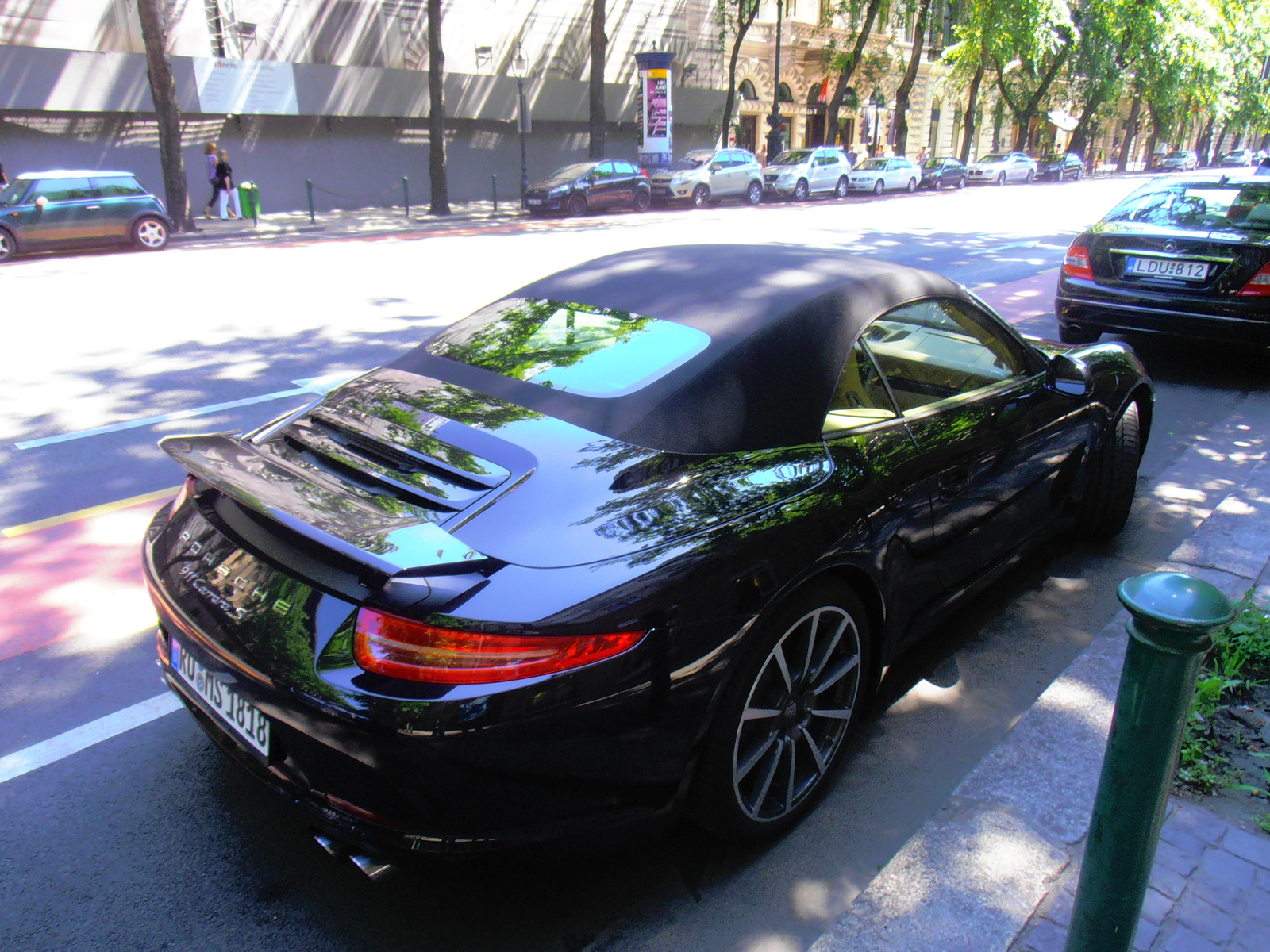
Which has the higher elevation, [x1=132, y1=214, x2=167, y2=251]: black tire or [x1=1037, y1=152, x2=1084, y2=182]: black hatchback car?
[x1=1037, y1=152, x2=1084, y2=182]: black hatchback car

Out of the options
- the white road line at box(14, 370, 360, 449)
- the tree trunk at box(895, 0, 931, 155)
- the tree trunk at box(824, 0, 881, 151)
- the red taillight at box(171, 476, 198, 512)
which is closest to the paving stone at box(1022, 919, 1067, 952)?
the red taillight at box(171, 476, 198, 512)

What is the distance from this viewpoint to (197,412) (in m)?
6.70

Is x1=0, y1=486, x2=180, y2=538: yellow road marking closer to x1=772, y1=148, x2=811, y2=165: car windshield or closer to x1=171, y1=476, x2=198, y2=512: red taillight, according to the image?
x1=171, y1=476, x2=198, y2=512: red taillight

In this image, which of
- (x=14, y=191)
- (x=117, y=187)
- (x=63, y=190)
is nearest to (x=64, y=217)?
(x=63, y=190)

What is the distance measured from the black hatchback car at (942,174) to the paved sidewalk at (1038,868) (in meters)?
37.3

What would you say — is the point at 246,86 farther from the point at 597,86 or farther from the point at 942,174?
the point at 942,174

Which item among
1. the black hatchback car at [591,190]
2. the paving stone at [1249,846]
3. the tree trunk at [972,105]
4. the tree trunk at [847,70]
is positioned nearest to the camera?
the paving stone at [1249,846]

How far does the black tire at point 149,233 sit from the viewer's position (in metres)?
16.0

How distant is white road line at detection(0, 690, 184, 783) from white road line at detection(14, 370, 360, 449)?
8.78ft

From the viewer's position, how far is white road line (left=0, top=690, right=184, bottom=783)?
9.91 feet

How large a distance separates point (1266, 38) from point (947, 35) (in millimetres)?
21841

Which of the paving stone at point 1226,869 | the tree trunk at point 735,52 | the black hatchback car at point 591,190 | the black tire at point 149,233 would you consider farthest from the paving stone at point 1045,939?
the tree trunk at point 735,52

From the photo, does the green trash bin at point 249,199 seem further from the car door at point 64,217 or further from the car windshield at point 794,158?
the car windshield at point 794,158

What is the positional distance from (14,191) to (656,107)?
19836 millimetres
